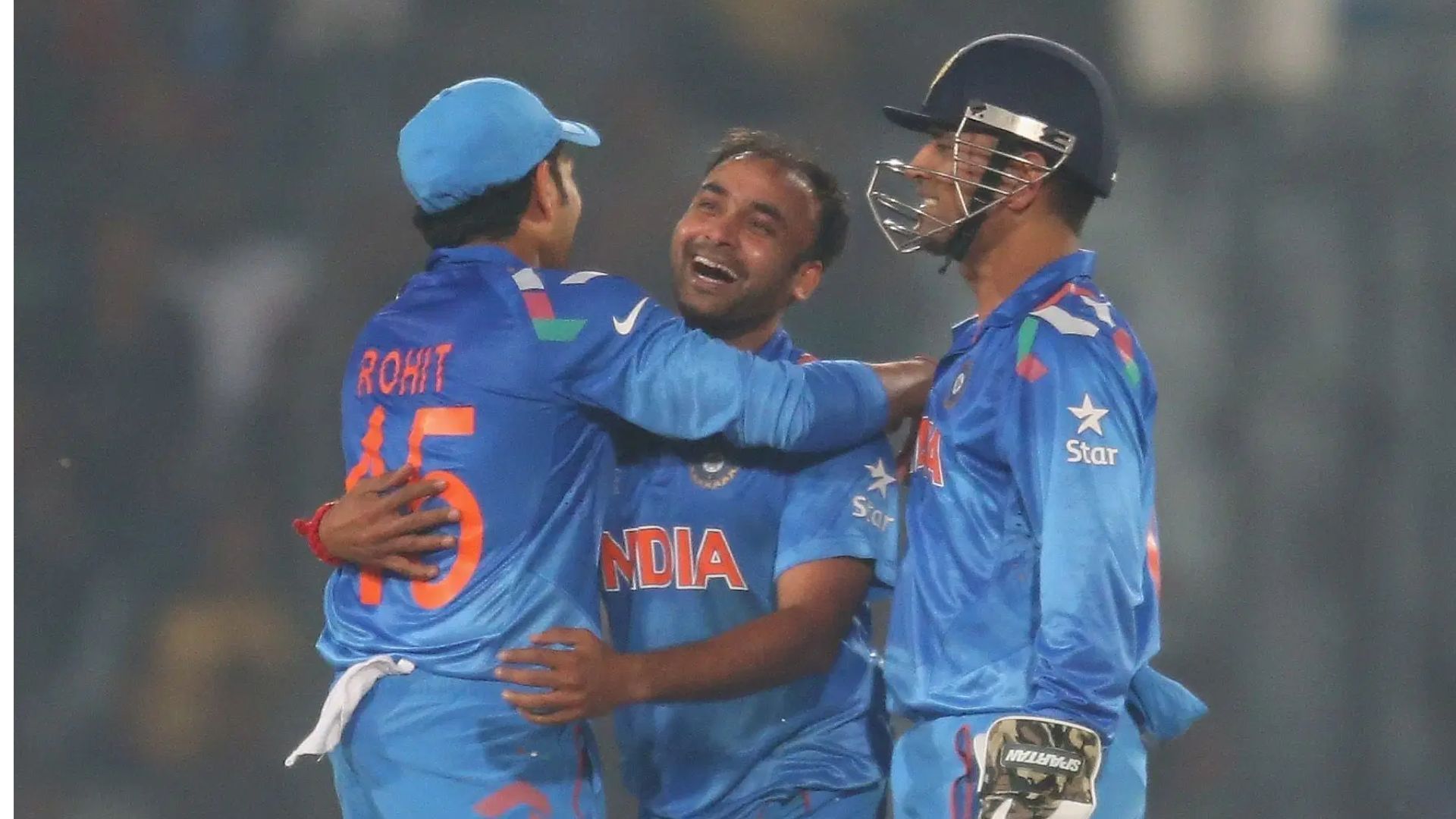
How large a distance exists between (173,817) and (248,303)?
3.96ft

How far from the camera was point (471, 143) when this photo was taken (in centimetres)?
215

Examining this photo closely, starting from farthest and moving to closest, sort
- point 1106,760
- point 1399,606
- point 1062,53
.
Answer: point 1399,606
point 1062,53
point 1106,760

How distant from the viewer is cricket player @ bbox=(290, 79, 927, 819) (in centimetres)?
201

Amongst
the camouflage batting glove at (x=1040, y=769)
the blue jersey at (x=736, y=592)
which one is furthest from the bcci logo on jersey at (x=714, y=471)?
the camouflage batting glove at (x=1040, y=769)

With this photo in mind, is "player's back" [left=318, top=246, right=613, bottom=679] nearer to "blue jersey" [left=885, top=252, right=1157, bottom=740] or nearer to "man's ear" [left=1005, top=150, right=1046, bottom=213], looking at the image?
"blue jersey" [left=885, top=252, right=1157, bottom=740]

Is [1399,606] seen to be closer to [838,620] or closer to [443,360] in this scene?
[838,620]

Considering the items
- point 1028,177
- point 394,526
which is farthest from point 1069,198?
point 394,526

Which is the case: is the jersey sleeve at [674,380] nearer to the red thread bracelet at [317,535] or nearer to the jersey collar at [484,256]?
the jersey collar at [484,256]

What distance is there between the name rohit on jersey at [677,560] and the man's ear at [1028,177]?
0.59 metres

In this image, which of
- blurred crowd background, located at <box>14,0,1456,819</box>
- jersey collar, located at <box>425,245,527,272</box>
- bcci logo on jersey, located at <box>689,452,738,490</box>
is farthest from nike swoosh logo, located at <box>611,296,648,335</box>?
blurred crowd background, located at <box>14,0,1456,819</box>

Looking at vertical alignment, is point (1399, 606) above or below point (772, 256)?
below

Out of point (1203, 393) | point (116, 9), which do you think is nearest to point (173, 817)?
point (116, 9)

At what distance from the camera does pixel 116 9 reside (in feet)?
13.2

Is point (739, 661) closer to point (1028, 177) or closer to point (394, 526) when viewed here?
point (394, 526)
